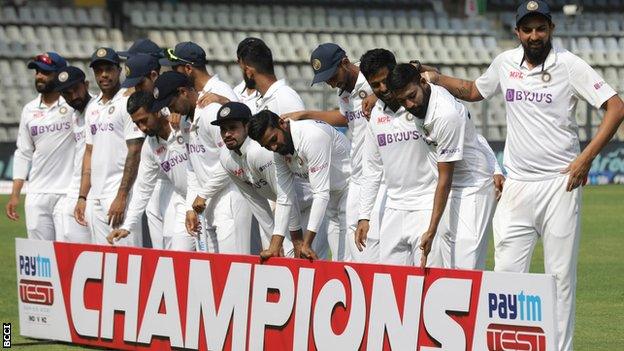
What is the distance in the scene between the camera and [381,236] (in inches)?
329

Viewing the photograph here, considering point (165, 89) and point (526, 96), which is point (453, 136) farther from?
point (165, 89)

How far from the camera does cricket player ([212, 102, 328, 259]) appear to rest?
27.5 feet

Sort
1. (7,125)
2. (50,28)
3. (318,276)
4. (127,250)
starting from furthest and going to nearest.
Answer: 1. (50,28)
2. (7,125)
3. (127,250)
4. (318,276)

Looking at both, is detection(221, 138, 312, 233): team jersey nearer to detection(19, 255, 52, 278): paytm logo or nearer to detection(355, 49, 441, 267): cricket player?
detection(355, 49, 441, 267): cricket player

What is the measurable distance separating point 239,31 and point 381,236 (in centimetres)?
2435

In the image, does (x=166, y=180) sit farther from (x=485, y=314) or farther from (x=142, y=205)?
(x=485, y=314)

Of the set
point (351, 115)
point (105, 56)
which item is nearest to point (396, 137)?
point (351, 115)

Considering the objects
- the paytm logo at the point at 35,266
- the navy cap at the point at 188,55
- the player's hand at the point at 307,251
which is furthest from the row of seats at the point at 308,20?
the player's hand at the point at 307,251

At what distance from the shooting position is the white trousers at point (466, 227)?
808 centimetres

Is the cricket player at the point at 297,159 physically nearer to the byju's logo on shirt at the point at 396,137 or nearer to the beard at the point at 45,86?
the byju's logo on shirt at the point at 396,137

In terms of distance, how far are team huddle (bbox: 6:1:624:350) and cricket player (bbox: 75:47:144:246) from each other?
0.02 meters

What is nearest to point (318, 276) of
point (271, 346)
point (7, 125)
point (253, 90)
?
point (271, 346)

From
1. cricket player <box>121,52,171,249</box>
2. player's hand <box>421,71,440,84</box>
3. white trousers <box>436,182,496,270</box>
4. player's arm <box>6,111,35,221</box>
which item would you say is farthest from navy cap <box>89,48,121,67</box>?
white trousers <box>436,182,496,270</box>

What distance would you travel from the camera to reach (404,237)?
27.0 feet
